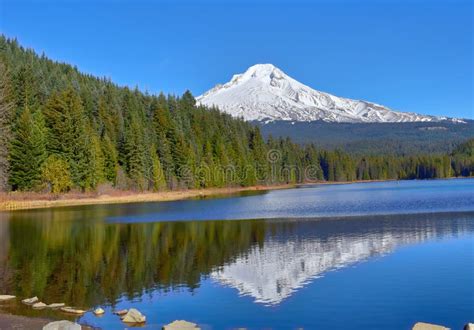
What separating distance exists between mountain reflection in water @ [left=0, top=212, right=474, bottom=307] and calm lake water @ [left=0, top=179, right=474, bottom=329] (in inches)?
3.2

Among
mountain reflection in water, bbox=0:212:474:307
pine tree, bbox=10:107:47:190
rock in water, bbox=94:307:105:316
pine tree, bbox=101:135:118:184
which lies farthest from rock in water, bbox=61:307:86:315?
pine tree, bbox=101:135:118:184

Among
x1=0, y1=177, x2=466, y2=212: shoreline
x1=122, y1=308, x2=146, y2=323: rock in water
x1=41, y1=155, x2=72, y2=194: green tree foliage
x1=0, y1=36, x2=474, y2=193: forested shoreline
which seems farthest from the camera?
x1=41, y1=155, x2=72, y2=194: green tree foliage

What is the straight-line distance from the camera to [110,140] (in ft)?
342

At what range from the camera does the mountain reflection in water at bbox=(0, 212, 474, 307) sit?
23.8 meters

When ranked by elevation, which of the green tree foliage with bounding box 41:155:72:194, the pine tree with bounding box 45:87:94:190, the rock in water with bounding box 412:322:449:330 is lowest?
the rock in water with bounding box 412:322:449:330

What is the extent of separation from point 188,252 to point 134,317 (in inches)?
576

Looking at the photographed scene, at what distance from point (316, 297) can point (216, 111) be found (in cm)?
13698

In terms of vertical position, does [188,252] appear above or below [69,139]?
below

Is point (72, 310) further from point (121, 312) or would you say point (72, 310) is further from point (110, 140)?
point (110, 140)

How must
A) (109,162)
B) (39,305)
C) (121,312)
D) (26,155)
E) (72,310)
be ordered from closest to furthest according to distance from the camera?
1. (121,312)
2. (72,310)
3. (39,305)
4. (26,155)
5. (109,162)

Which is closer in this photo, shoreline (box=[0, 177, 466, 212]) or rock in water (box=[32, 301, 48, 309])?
rock in water (box=[32, 301, 48, 309])

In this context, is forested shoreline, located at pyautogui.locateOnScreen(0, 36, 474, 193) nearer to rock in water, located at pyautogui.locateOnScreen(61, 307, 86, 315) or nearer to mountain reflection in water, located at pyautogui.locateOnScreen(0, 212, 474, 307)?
mountain reflection in water, located at pyautogui.locateOnScreen(0, 212, 474, 307)

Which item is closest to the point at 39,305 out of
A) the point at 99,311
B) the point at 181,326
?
the point at 99,311

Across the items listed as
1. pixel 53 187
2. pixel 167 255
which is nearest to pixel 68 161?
pixel 53 187
